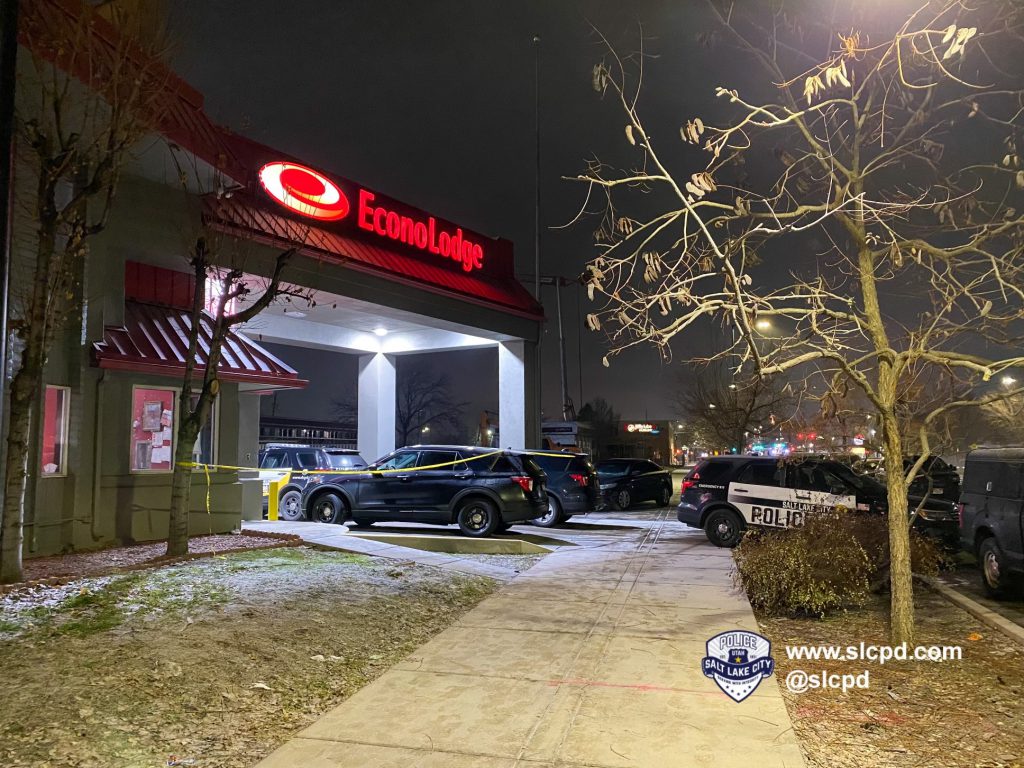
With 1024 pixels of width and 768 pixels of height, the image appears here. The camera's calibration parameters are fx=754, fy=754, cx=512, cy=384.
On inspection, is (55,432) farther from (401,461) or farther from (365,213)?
(365,213)

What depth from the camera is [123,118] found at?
8.14m

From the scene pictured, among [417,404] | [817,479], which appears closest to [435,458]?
[817,479]

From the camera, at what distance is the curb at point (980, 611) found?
7.13 meters

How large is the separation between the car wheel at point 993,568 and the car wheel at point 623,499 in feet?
43.9

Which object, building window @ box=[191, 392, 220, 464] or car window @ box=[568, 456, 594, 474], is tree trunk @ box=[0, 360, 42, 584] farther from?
car window @ box=[568, 456, 594, 474]

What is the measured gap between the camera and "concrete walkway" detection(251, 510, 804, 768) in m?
4.28

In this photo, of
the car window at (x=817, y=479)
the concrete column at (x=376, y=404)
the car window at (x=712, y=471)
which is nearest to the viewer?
the car window at (x=817, y=479)

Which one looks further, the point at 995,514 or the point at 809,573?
→ the point at 995,514

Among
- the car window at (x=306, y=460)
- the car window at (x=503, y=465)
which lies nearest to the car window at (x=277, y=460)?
the car window at (x=306, y=460)

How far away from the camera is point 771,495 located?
12828mm

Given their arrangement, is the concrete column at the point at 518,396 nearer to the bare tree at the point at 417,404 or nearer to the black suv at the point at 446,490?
the black suv at the point at 446,490

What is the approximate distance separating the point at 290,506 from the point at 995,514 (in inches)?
522

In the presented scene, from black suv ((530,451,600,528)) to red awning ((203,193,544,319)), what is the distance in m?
4.81

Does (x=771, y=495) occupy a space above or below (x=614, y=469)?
below
